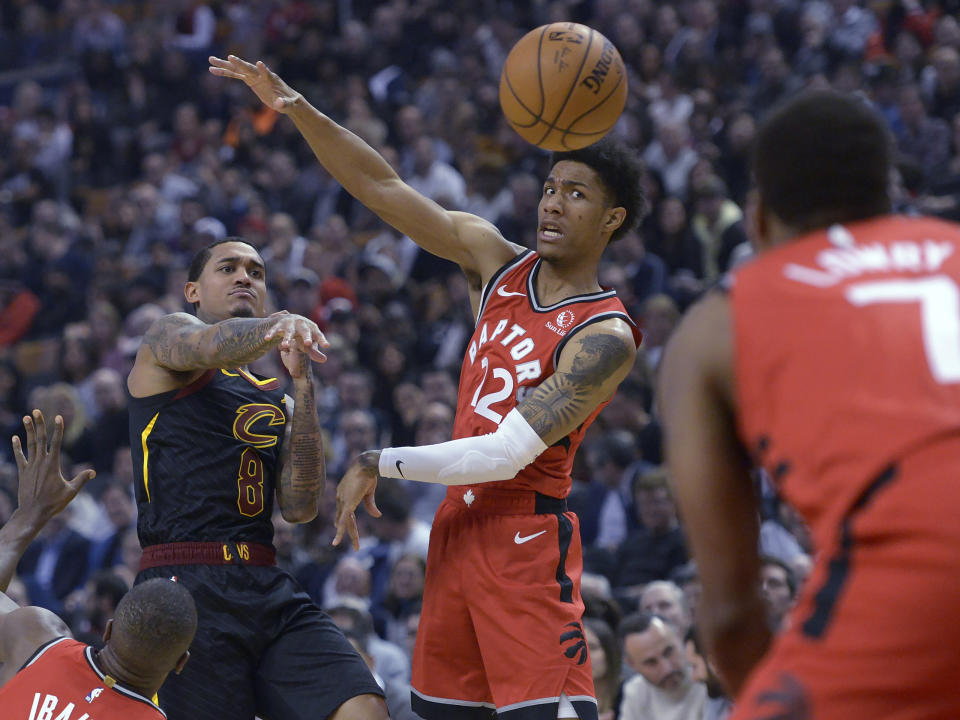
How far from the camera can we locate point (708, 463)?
2404 mm

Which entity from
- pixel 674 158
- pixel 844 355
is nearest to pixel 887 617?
pixel 844 355

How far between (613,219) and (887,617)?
3173mm

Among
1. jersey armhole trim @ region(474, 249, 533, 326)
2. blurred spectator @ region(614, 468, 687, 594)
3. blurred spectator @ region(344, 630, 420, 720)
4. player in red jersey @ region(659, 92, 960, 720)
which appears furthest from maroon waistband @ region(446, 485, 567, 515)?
blurred spectator @ region(614, 468, 687, 594)

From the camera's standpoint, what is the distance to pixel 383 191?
17.1 feet

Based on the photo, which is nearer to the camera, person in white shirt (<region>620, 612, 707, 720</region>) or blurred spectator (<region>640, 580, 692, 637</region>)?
person in white shirt (<region>620, 612, 707, 720</region>)

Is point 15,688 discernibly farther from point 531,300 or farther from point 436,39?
point 436,39

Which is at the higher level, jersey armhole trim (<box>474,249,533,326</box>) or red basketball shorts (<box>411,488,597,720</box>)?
jersey armhole trim (<box>474,249,533,326</box>)

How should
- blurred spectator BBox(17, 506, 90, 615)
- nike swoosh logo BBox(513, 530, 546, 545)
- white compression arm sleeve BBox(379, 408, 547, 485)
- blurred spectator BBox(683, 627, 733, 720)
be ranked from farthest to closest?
1. blurred spectator BBox(17, 506, 90, 615)
2. blurred spectator BBox(683, 627, 733, 720)
3. nike swoosh logo BBox(513, 530, 546, 545)
4. white compression arm sleeve BBox(379, 408, 547, 485)

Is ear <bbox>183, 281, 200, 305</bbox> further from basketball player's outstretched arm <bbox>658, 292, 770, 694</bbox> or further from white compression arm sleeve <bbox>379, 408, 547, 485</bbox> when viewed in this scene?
basketball player's outstretched arm <bbox>658, 292, 770, 694</bbox>

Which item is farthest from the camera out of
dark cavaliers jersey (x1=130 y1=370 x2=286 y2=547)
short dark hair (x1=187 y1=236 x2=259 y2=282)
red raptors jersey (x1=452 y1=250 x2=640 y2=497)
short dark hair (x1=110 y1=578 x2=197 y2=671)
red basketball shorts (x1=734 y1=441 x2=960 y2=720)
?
short dark hair (x1=187 y1=236 x2=259 y2=282)

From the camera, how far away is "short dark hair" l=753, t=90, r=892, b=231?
2.44 meters

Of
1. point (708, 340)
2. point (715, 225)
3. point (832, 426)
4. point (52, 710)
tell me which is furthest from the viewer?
point (715, 225)

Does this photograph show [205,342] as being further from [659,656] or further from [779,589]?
[779,589]

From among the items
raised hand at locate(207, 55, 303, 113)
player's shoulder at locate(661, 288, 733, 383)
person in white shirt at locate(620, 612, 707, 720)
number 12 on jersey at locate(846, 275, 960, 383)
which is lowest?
person in white shirt at locate(620, 612, 707, 720)
